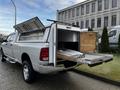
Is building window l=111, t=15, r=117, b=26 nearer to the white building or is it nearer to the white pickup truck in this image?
the white building

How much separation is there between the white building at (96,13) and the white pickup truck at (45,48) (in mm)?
27717

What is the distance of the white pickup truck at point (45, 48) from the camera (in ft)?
18.5

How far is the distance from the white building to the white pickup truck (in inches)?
1091

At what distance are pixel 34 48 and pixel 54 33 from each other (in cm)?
89

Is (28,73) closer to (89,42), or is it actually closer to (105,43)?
(89,42)

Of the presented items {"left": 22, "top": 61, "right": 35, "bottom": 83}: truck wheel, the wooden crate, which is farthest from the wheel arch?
the wooden crate

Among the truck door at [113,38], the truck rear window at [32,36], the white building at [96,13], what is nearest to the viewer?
the truck rear window at [32,36]

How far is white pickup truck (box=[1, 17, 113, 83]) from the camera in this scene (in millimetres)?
5632

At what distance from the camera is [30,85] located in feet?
20.6

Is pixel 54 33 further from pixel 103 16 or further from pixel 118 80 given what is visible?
pixel 103 16

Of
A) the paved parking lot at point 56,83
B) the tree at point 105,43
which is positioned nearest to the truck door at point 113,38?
the tree at point 105,43

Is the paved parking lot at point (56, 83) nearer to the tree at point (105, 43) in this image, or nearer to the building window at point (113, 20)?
the tree at point (105, 43)

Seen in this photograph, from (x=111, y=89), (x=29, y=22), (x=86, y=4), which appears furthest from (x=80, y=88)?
(x=86, y=4)

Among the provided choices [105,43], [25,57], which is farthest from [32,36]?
[105,43]
